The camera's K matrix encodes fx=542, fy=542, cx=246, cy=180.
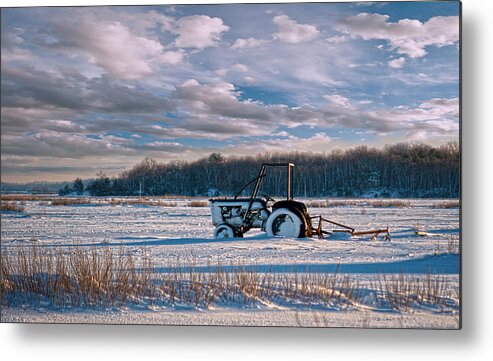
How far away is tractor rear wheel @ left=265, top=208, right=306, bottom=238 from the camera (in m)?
6.99

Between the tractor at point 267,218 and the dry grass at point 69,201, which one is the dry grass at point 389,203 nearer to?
the tractor at point 267,218

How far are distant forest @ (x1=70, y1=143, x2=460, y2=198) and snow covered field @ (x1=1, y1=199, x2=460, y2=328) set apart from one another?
0.22 meters

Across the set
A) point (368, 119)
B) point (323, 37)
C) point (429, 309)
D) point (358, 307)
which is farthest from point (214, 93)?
point (429, 309)

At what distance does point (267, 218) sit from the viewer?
287 inches

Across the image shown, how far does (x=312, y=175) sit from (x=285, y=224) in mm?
1079

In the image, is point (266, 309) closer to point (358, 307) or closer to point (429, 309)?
point (358, 307)

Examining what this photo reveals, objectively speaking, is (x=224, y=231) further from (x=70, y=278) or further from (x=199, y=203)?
(x=70, y=278)

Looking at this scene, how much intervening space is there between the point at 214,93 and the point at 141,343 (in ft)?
9.05

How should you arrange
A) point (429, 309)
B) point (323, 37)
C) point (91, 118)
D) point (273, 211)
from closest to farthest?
point (429, 309) < point (323, 37) < point (91, 118) < point (273, 211)

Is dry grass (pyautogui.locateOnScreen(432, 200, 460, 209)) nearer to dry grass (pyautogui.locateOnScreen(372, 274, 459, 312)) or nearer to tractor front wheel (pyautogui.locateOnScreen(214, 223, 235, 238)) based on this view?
dry grass (pyautogui.locateOnScreen(372, 274, 459, 312))

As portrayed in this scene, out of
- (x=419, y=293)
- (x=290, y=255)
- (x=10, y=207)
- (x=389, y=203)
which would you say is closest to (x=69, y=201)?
(x=10, y=207)

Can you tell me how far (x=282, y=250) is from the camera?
6.22 metres

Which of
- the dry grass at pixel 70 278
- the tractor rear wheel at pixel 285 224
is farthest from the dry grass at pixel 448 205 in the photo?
the dry grass at pixel 70 278

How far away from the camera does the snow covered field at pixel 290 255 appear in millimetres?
5324
